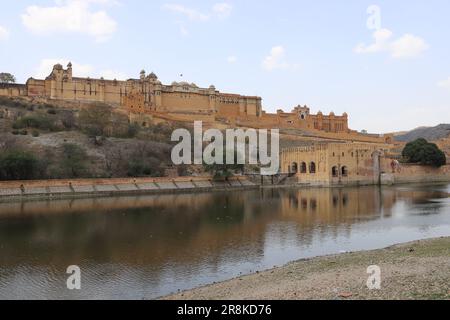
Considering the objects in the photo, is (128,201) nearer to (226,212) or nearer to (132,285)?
(226,212)

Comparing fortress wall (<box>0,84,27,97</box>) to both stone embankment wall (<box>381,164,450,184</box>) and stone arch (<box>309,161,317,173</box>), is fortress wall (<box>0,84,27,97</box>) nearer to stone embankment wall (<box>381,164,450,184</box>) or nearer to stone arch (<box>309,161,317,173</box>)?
stone arch (<box>309,161,317,173</box>)

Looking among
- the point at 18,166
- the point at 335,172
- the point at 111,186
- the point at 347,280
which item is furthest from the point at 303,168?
the point at 347,280

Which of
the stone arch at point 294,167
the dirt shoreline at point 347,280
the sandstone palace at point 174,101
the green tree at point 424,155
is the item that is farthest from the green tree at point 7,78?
the dirt shoreline at point 347,280

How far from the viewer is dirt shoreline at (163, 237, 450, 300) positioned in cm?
838

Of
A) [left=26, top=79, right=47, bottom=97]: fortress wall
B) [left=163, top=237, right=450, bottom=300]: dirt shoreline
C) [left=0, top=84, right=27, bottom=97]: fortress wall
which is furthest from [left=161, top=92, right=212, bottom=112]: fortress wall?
[left=163, top=237, right=450, bottom=300]: dirt shoreline

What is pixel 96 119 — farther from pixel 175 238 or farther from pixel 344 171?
pixel 175 238

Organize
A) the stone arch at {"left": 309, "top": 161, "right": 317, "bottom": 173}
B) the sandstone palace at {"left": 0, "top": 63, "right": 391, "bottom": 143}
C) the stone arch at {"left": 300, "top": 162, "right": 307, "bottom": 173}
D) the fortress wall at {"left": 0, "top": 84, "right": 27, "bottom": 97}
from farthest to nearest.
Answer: the sandstone palace at {"left": 0, "top": 63, "right": 391, "bottom": 143} → the fortress wall at {"left": 0, "top": 84, "right": 27, "bottom": 97} → the stone arch at {"left": 300, "top": 162, "right": 307, "bottom": 173} → the stone arch at {"left": 309, "top": 161, "right": 317, "bottom": 173}

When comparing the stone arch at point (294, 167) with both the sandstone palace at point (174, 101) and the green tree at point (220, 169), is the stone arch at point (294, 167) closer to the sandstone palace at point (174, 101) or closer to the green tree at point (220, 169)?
the green tree at point (220, 169)

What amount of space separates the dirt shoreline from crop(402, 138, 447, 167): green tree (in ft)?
132

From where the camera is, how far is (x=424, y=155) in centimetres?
5028

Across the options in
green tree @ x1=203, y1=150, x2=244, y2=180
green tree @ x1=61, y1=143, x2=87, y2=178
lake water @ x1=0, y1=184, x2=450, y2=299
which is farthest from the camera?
green tree @ x1=203, y1=150, x2=244, y2=180

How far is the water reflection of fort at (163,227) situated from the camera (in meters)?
14.4
